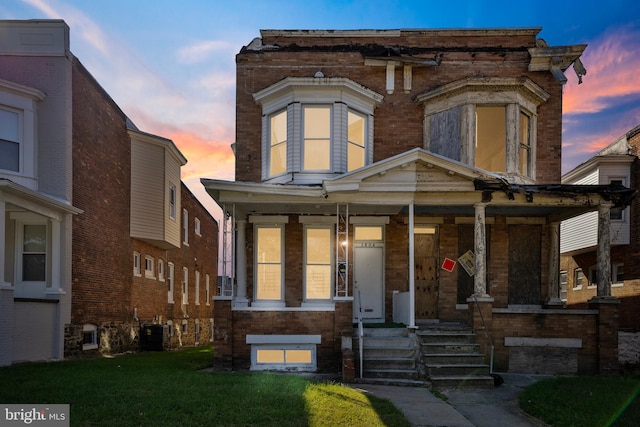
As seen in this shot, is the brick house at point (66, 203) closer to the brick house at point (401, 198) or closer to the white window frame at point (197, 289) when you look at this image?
the brick house at point (401, 198)

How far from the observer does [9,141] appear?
13.5m

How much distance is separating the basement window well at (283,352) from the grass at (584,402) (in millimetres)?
4687

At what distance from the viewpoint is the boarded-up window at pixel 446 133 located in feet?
43.2

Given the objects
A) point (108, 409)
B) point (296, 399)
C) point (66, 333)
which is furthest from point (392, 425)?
point (66, 333)

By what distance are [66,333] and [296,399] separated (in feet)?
30.9

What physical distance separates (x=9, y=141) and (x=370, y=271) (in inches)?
417

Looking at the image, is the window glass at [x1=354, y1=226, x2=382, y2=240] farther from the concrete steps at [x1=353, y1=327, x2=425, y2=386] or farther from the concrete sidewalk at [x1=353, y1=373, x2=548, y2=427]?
the concrete sidewalk at [x1=353, y1=373, x2=548, y2=427]

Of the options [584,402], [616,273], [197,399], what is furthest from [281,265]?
[616,273]

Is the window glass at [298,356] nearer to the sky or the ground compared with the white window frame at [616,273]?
nearer to the ground

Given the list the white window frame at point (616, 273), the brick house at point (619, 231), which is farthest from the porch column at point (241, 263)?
the white window frame at point (616, 273)

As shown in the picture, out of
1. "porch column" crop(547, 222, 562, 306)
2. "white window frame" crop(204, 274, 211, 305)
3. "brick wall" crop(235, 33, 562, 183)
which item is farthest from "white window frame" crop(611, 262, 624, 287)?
"white window frame" crop(204, 274, 211, 305)

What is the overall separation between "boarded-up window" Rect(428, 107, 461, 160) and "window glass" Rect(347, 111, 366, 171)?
1.91m

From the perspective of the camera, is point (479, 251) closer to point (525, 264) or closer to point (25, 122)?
point (525, 264)

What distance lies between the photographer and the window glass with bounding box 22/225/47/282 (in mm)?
14258
